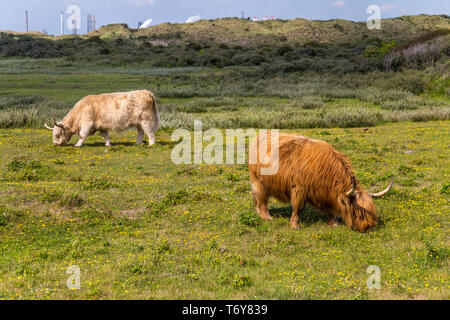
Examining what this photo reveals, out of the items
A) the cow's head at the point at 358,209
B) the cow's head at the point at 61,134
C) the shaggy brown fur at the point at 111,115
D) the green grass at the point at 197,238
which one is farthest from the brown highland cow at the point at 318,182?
the cow's head at the point at 61,134

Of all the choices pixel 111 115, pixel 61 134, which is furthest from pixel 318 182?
pixel 61 134

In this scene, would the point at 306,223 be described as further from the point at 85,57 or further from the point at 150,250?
the point at 85,57

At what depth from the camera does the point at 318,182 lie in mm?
8477

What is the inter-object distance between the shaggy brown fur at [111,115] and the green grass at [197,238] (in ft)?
10.3

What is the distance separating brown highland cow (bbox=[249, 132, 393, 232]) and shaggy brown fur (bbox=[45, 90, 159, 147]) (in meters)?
8.87

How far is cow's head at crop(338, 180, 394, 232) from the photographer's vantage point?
8336mm

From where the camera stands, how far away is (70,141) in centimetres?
1884

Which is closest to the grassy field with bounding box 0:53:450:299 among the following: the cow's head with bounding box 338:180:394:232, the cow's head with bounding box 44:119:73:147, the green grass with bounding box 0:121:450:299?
the green grass with bounding box 0:121:450:299

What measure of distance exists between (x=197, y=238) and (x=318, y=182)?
249 cm

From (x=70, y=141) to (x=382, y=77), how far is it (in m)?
28.6

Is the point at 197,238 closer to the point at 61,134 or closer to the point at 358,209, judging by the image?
the point at 358,209

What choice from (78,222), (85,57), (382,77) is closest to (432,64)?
(382,77)

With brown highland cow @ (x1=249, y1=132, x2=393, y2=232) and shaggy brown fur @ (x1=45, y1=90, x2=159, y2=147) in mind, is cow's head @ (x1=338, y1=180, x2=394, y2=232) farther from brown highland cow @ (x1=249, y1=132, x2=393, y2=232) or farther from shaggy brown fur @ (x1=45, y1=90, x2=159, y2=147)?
shaggy brown fur @ (x1=45, y1=90, x2=159, y2=147)

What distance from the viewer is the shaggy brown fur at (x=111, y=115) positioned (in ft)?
55.1
